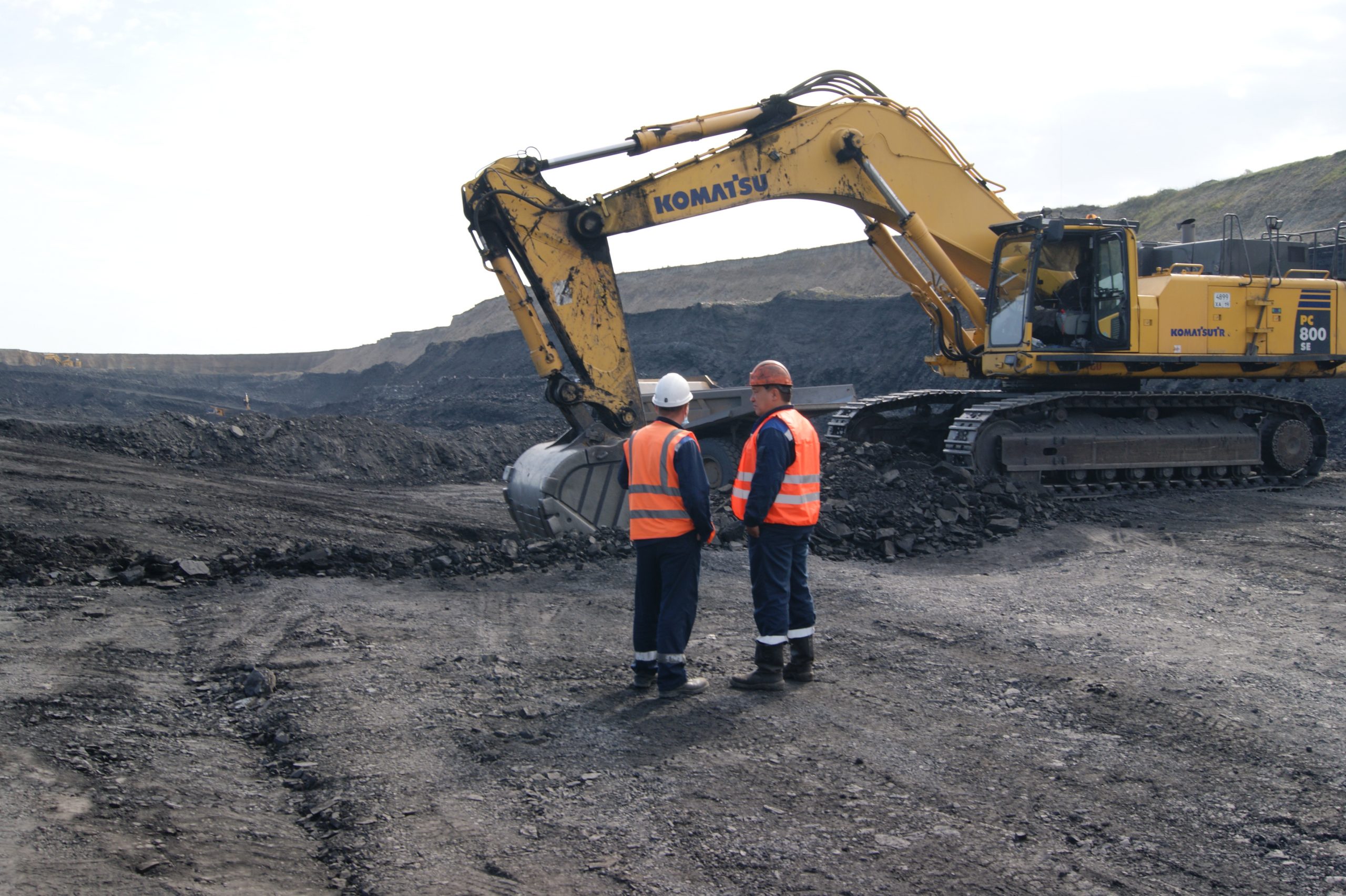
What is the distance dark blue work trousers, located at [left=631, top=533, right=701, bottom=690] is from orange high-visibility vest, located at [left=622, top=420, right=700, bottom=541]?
7 centimetres

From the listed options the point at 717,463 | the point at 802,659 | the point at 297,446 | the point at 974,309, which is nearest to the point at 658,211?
the point at 717,463

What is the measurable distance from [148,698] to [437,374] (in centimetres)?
3838

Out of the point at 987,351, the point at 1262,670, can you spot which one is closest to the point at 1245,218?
the point at 987,351

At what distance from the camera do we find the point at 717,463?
39.5 feet

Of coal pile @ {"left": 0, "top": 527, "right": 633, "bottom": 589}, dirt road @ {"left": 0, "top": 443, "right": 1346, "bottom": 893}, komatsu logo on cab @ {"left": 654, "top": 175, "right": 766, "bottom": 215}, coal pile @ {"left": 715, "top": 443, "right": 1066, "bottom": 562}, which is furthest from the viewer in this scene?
komatsu logo on cab @ {"left": 654, "top": 175, "right": 766, "bottom": 215}

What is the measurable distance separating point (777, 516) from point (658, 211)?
5187mm

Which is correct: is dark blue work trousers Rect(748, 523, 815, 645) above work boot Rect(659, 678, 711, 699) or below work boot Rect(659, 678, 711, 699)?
above

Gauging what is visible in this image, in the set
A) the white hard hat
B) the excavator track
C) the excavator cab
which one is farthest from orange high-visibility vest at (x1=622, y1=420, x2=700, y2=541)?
the excavator cab

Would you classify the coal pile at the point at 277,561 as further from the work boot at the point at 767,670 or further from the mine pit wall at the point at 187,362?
the mine pit wall at the point at 187,362

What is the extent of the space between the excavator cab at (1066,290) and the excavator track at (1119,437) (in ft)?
2.20

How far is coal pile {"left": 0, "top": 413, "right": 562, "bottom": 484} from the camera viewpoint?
16266mm

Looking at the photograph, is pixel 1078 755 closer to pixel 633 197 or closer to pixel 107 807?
pixel 107 807

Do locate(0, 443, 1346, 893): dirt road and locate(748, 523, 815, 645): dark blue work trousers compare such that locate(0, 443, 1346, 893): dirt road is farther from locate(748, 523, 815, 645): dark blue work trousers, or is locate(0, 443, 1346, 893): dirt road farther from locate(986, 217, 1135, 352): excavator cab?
locate(986, 217, 1135, 352): excavator cab

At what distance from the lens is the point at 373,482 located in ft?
55.2
